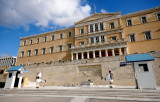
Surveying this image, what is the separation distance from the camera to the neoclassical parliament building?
2261 centimetres

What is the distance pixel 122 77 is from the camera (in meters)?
14.1

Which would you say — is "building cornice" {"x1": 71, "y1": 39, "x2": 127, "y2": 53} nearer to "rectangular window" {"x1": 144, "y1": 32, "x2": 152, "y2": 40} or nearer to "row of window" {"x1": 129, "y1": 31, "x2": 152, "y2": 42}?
"row of window" {"x1": 129, "y1": 31, "x2": 152, "y2": 42}

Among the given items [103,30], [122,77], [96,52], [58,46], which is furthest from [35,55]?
[122,77]

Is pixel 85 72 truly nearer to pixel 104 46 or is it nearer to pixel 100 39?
pixel 104 46

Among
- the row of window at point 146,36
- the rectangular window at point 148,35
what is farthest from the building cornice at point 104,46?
the rectangular window at point 148,35

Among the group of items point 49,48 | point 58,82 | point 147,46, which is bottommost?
point 58,82

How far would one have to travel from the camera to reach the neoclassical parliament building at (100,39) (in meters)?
22.6

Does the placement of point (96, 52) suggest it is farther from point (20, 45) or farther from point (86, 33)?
point (20, 45)

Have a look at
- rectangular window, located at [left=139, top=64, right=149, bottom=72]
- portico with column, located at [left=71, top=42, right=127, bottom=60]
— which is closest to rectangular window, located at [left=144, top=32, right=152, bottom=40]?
portico with column, located at [left=71, top=42, right=127, bottom=60]

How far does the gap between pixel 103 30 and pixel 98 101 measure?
23439 mm

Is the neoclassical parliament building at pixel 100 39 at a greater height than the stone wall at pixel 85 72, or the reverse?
the neoclassical parliament building at pixel 100 39

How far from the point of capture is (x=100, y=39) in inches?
1032

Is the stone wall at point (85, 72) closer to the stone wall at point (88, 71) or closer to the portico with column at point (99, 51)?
the stone wall at point (88, 71)

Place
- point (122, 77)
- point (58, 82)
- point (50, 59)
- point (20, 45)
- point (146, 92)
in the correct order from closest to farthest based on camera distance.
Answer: point (146, 92) < point (122, 77) < point (58, 82) < point (50, 59) < point (20, 45)
